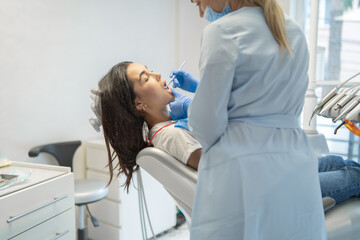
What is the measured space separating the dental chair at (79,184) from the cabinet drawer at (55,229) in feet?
0.81

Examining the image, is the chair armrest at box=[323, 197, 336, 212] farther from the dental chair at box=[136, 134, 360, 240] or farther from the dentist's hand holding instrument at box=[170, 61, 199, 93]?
the dentist's hand holding instrument at box=[170, 61, 199, 93]

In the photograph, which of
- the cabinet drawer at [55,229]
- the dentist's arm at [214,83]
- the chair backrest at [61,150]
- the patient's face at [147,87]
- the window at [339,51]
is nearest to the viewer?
the dentist's arm at [214,83]

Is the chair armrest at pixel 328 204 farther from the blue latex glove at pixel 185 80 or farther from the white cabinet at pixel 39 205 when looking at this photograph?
the white cabinet at pixel 39 205

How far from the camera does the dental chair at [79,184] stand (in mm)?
1824

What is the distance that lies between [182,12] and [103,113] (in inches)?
90.5

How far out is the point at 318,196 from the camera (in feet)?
2.59

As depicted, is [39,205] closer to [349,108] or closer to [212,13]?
[212,13]

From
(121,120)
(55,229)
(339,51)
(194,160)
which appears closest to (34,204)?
(55,229)

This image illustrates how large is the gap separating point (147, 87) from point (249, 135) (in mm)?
568

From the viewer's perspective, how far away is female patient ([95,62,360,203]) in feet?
3.53

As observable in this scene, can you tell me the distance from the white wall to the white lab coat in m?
1.57

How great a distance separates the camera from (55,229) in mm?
1473

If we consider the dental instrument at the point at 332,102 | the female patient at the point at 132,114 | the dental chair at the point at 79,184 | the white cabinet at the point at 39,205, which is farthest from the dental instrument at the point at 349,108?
the dental chair at the point at 79,184

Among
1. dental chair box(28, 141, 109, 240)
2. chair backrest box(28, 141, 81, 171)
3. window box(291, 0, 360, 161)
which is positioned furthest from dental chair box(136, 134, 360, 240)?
window box(291, 0, 360, 161)
